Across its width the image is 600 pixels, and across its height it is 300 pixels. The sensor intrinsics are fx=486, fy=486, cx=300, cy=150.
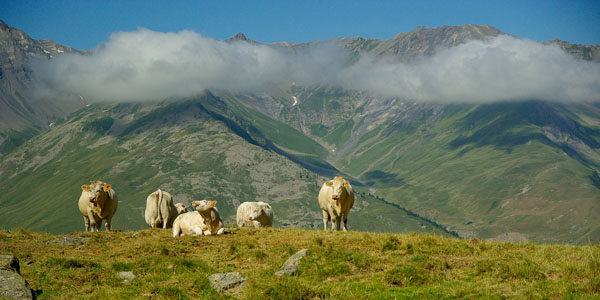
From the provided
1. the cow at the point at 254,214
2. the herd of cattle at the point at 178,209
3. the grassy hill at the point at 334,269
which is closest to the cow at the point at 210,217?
the herd of cattle at the point at 178,209

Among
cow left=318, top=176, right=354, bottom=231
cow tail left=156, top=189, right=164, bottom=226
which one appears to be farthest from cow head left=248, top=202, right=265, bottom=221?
cow tail left=156, top=189, right=164, bottom=226

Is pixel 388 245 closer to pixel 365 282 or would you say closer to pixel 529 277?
pixel 365 282

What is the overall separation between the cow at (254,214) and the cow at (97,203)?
10834 millimetres

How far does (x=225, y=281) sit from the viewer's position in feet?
55.9

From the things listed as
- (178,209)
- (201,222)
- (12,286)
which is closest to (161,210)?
(178,209)

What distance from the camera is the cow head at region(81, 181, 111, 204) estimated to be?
120 feet

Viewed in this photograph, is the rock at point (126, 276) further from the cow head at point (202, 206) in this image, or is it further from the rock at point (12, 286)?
the cow head at point (202, 206)

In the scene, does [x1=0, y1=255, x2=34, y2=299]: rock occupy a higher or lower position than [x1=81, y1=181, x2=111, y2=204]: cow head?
lower

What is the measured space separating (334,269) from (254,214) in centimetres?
2342

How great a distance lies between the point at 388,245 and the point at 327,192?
53.0ft

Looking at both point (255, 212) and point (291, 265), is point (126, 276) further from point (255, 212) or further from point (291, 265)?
point (255, 212)

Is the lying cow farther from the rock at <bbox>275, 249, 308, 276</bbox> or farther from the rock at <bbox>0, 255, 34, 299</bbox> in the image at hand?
the rock at <bbox>0, 255, 34, 299</bbox>

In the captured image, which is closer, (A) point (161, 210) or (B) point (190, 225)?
(B) point (190, 225)

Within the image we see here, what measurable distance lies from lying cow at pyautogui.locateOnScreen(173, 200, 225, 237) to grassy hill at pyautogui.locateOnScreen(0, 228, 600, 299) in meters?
3.45
